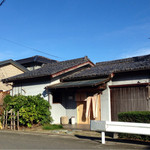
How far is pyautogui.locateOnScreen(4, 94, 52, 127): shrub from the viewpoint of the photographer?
12.2 meters

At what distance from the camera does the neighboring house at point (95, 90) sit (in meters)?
12.0

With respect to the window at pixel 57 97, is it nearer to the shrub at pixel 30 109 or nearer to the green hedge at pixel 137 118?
the shrub at pixel 30 109

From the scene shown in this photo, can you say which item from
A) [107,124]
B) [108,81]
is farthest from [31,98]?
[107,124]

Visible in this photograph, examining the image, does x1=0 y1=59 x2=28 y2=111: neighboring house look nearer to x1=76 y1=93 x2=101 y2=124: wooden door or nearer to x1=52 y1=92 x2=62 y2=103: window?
x1=52 y1=92 x2=62 y2=103: window

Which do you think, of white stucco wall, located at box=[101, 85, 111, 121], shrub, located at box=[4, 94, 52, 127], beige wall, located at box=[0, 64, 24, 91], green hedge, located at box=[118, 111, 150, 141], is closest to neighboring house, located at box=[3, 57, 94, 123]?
shrub, located at box=[4, 94, 52, 127]

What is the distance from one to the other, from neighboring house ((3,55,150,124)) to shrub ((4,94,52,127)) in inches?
31.7

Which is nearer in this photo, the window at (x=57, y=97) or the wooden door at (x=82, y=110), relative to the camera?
the wooden door at (x=82, y=110)

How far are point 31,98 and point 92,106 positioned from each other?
13.1 feet

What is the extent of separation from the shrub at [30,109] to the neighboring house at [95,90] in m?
0.81

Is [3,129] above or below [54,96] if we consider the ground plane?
below

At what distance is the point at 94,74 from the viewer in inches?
534

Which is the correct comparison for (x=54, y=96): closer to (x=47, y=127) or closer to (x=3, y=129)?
(x=47, y=127)

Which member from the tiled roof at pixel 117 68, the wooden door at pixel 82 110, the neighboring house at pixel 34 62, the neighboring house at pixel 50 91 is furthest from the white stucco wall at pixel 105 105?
the neighboring house at pixel 34 62

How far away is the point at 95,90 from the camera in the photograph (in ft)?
42.8
